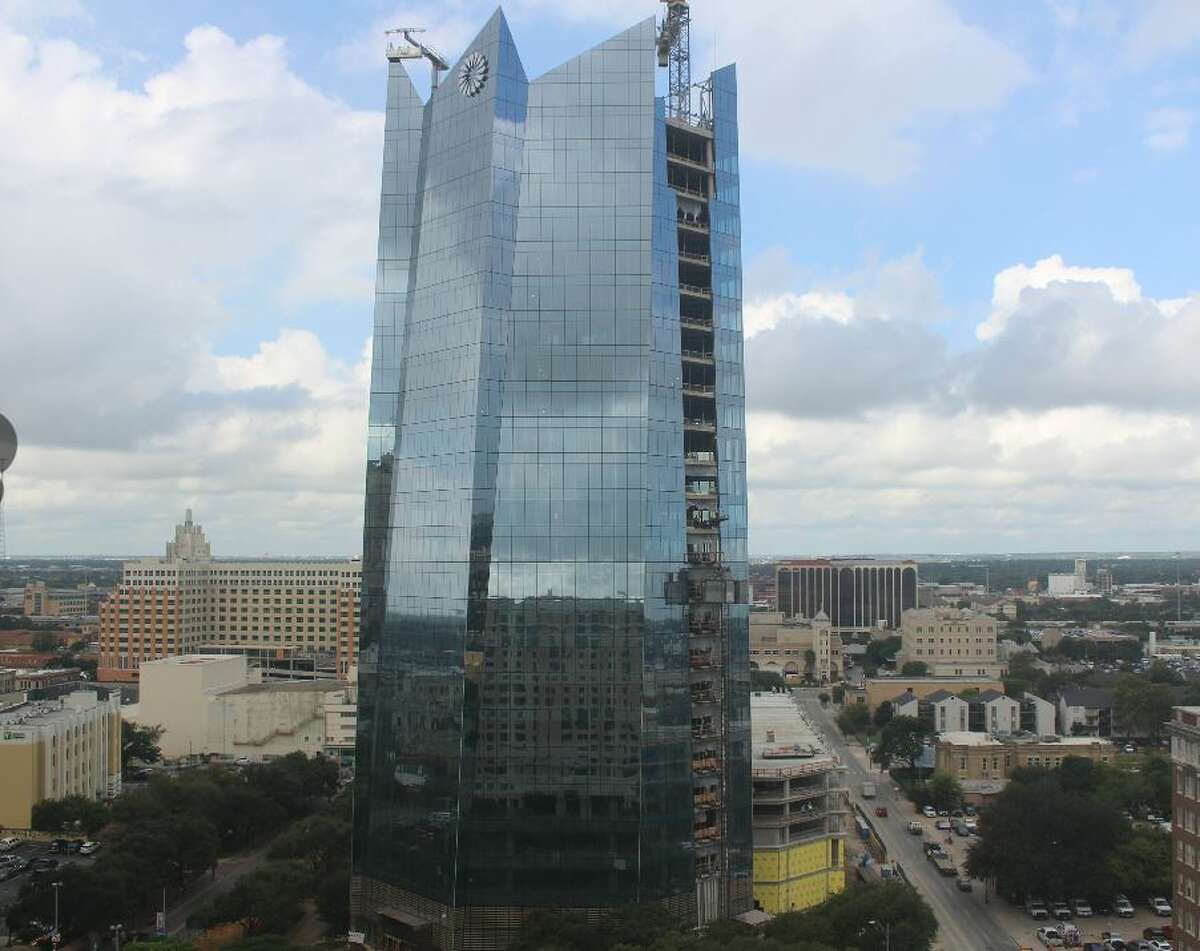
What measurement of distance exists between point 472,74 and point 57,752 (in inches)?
2871

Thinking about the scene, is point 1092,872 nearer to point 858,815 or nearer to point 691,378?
point 858,815

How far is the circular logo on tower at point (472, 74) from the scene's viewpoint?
2943 inches

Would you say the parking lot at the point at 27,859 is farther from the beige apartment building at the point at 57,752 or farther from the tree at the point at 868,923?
the tree at the point at 868,923

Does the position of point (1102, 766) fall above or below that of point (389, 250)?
below

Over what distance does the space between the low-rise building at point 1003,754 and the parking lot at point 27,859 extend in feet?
278

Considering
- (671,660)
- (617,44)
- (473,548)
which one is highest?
(617,44)

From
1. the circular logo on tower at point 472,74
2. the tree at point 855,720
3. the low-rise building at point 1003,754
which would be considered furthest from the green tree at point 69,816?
the tree at point 855,720

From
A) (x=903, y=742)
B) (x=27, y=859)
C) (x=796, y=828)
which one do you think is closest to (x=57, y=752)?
(x=27, y=859)

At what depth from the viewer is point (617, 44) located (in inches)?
2884

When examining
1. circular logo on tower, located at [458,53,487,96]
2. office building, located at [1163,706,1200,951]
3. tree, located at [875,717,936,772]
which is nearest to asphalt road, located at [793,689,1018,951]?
tree, located at [875,717,936,772]

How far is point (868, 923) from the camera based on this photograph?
6506 centimetres

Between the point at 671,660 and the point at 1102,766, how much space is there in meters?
65.4

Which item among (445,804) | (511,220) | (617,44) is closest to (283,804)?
(445,804)

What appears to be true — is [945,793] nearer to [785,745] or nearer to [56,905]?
[785,745]
